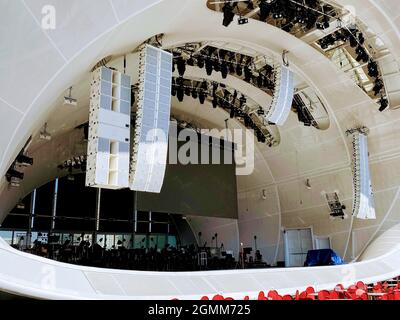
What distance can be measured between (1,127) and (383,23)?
40.2ft

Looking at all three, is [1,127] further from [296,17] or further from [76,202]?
[76,202]

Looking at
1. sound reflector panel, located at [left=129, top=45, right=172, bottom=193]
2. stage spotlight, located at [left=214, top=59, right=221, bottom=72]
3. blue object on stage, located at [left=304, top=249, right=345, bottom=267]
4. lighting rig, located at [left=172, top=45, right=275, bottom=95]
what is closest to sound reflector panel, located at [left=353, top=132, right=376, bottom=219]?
blue object on stage, located at [left=304, top=249, right=345, bottom=267]

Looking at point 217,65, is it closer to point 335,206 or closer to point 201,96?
point 201,96

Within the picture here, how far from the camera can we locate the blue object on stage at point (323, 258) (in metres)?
18.5

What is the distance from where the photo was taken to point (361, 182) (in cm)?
A: 1680

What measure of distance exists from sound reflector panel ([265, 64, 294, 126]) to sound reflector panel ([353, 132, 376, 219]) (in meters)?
5.02

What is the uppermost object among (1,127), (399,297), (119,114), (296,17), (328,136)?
(296,17)

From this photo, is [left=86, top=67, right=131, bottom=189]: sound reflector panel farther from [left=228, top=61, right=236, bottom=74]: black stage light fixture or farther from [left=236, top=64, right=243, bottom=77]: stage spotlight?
[left=236, top=64, right=243, bottom=77]: stage spotlight

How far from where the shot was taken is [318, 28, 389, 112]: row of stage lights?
46.3ft

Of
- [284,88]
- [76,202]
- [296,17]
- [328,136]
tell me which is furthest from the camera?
[76,202]

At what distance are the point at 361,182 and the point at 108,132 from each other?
458 inches

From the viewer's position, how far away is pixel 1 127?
8977mm

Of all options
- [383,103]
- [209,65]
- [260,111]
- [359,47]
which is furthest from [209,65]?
[383,103]

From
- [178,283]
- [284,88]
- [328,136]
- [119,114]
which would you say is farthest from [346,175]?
[178,283]
